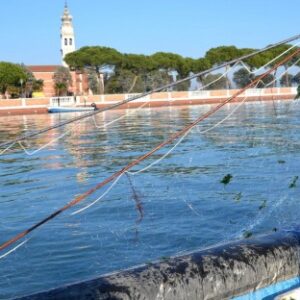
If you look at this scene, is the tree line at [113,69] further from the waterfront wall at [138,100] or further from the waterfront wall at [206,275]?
the waterfront wall at [206,275]

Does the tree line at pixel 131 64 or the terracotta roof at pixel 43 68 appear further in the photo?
the terracotta roof at pixel 43 68

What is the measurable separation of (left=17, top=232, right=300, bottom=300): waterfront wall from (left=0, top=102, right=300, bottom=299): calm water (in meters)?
0.94

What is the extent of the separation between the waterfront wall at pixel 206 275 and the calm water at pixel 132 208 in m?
0.94

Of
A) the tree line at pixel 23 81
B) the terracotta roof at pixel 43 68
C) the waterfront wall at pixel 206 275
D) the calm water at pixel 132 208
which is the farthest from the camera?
the terracotta roof at pixel 43 68

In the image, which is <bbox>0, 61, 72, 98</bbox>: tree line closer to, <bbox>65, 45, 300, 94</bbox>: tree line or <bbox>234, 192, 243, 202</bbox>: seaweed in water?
<bbox>65, 45, 300, 94</bbox>: tree line

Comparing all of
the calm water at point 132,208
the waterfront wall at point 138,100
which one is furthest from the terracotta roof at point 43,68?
the calm water at point 132,208

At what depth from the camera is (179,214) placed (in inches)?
333

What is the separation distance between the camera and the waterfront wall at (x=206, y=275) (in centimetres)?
291

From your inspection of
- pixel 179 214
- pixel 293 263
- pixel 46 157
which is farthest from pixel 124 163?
pixel 293 263

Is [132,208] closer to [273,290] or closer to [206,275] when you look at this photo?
[273,290]

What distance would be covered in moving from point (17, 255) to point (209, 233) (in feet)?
7.86

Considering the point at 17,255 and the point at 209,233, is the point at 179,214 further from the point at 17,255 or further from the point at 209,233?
the point at 17,255

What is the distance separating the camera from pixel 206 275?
3.17 metres

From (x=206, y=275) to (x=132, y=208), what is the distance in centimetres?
595
